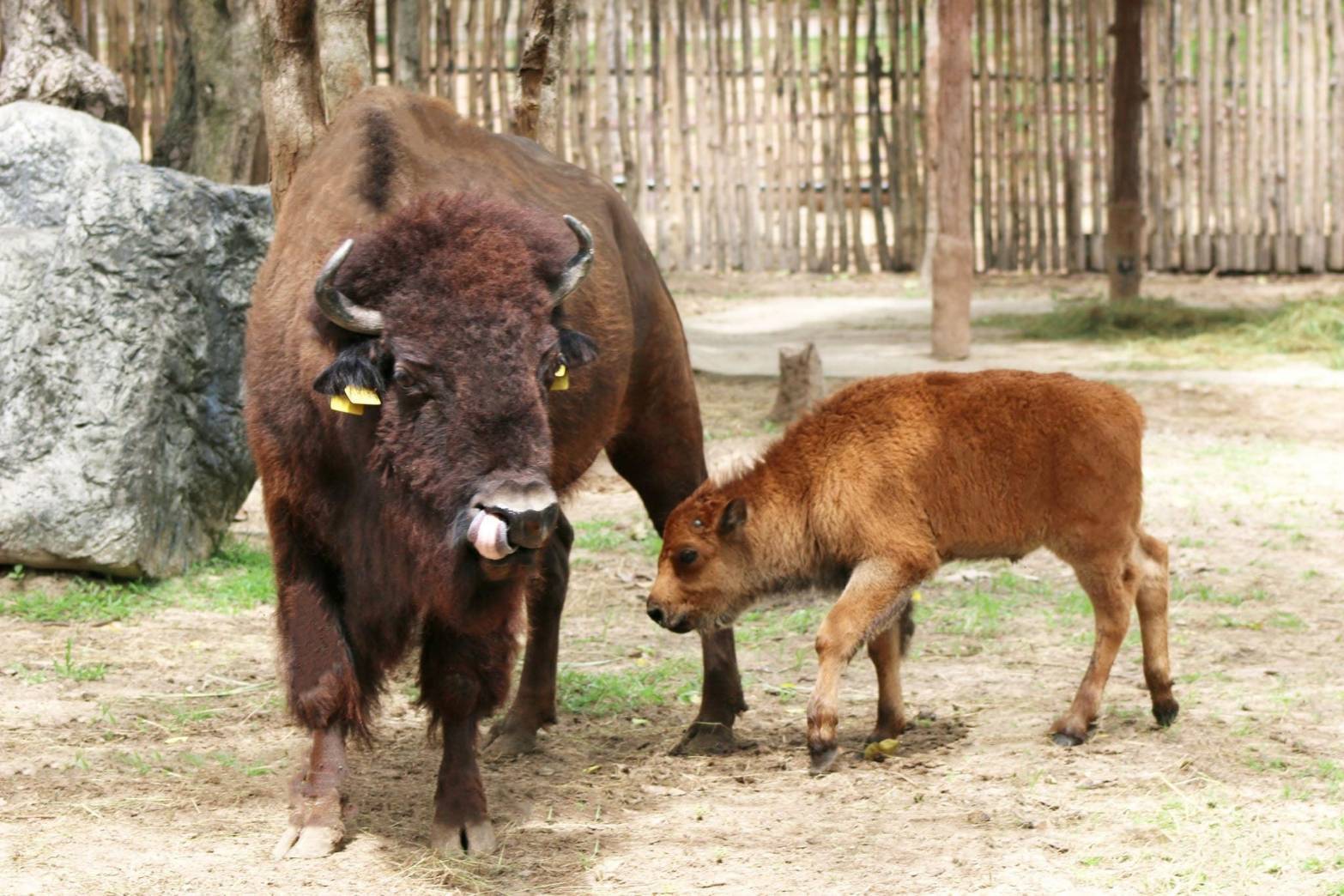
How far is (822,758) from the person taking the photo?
5293 mm

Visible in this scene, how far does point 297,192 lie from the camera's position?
523cm

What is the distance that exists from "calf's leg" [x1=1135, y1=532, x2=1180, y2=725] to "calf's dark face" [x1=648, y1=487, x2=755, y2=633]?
1370 mm

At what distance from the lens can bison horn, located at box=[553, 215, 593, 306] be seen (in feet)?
15.0

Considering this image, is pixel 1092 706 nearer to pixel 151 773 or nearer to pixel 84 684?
pixel 151 773

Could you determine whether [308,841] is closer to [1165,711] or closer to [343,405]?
[343,405]

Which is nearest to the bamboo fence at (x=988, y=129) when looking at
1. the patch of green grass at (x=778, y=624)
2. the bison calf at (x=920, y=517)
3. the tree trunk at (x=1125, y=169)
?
the tree trunk at (x=1125, y=169)

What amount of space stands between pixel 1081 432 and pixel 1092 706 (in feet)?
3.05

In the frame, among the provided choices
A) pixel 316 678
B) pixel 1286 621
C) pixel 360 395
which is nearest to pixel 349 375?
pixel 360 395

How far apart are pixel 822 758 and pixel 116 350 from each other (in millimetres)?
4040

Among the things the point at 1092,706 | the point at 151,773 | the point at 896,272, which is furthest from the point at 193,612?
the point at 896,272

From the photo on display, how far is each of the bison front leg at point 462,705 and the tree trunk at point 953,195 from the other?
8735 mm

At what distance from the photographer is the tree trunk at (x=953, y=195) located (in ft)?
42.4

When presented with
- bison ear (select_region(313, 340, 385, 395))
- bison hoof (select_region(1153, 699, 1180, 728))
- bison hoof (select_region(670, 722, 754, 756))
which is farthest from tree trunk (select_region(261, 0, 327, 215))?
bison hoof (select_region(1153, 699, 1180, 728))

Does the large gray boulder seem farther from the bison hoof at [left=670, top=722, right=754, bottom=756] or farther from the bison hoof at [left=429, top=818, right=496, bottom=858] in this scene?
the bison hoof at [left=429, top=818, right=496, bottom=858]
